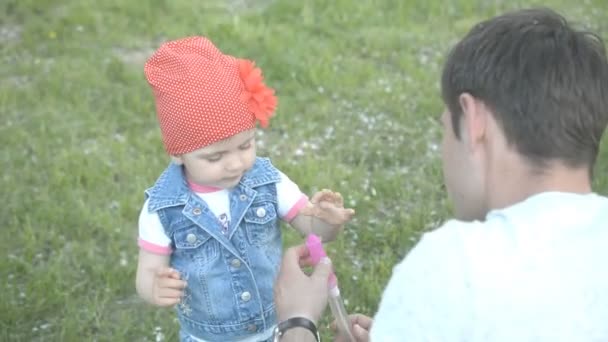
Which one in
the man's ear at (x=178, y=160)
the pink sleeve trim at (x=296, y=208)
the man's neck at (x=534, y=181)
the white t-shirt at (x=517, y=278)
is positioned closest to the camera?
the white t-shirt at (x=517, y=278)

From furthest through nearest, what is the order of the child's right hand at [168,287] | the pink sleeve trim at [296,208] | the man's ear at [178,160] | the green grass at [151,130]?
the green grass at [151,130] < the pink sleeve trim at [296,208] < the man's ear at [178,160] < the child's right hand at [168,287]

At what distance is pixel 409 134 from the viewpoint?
5133 millimetres

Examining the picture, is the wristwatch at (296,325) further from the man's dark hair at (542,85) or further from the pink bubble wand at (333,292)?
the man's dark hair at (542,85)

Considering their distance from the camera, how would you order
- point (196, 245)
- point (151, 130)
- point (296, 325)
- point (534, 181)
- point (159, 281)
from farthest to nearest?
1. point (151, 130)
2. point (196, 245)
3. point (159, 281)
4. point (296, 325)
5. point (534, 181)

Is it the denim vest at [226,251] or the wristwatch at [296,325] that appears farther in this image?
the denim vest at [226,251]

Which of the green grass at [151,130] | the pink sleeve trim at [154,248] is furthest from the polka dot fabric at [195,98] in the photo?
the green grass at [151,130]

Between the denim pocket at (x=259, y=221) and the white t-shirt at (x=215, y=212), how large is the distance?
0.05 m

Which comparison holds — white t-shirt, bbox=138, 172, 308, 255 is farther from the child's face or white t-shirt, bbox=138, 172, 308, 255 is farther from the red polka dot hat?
the red polka dot hat

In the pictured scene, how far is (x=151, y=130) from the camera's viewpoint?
5.20 metres

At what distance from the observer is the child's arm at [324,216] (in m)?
2.54

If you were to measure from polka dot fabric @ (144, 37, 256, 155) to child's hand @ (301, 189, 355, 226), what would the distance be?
32 cm

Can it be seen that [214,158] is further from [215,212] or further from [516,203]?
[516,203]

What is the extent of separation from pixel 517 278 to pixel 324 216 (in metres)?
0.99

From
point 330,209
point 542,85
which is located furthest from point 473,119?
point 330,209
